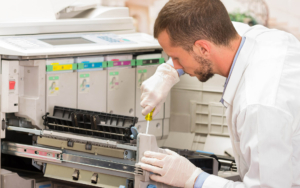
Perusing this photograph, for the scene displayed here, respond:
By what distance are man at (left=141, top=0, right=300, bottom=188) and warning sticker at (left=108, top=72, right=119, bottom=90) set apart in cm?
71

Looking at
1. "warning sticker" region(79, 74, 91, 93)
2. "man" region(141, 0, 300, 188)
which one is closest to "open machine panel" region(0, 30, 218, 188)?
"warning sticker" region(79, 74, 91, 93)

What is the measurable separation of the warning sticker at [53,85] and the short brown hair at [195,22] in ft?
2.56

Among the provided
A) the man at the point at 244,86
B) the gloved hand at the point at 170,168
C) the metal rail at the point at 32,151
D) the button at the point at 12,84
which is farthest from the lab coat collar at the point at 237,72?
the button at the point at 12,84

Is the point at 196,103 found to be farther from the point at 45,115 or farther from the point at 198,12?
the point at 198,12

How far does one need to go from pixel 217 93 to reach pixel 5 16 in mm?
1439

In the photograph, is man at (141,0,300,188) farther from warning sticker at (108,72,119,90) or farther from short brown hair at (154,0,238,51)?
warning sticker at (108,72,119,90)

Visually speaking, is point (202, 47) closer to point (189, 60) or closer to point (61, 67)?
point (189, 60)

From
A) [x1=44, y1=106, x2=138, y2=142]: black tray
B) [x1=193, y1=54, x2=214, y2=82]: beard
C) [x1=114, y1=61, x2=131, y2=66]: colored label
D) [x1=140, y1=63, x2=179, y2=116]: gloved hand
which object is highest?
Result: [x1=114, y1=61, x2=131, y2=66]: colored label

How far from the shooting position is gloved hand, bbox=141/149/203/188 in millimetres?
1552

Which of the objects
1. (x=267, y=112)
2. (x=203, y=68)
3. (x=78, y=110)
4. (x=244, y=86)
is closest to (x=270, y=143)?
(x=267, y=112)

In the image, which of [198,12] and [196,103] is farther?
[196,103]

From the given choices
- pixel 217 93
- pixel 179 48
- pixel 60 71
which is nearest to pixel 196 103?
pixel 217 93

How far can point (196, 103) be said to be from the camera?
2729 mm

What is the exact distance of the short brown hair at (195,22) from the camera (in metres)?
1.48
